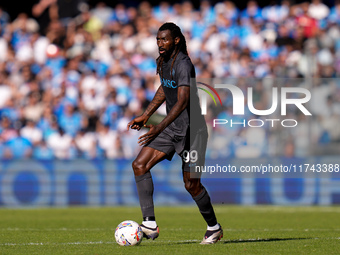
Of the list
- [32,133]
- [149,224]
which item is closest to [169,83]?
[149,224]

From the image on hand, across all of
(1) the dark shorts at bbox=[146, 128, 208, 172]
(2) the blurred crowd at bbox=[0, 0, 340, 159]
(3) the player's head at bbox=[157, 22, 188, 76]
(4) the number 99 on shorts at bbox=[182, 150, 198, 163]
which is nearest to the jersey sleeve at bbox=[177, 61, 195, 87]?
(3) the player's head at bbox=[157, 22, 188, 76]

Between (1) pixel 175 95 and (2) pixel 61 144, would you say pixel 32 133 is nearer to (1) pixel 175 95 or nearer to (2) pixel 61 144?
(2) pixel 61 144

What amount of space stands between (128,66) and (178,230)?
28.9 ft

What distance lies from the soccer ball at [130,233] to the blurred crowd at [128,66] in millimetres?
7834

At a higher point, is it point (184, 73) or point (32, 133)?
point (184, 73)

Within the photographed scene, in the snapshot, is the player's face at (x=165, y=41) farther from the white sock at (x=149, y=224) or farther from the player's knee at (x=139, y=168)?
the white sock at (x=149, y=224)

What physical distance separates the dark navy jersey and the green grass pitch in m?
1.30

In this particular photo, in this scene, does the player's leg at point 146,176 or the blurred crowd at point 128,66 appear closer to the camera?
the player's leg at point 146,176

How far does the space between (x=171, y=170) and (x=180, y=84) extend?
27.4 feet

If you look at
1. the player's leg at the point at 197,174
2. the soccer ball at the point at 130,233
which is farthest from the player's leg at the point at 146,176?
the player's leg at the point at 197,174

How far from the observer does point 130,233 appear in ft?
23.8

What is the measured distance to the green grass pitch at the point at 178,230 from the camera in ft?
23.6

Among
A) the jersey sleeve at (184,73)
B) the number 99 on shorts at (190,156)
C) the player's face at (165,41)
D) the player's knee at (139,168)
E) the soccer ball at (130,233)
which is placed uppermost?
the player's face at (165,41)

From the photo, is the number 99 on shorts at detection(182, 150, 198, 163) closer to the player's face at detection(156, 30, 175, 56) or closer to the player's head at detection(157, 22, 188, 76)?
the player's head at detection(157, 22, 188, 76)
